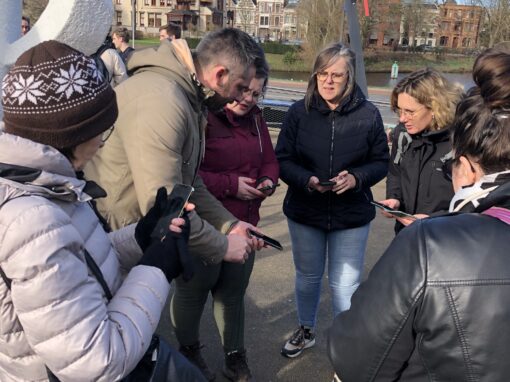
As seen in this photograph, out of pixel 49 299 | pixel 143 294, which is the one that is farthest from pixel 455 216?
pixel 49 299

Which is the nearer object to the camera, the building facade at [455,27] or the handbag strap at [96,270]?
the handbag strap at [96,270]

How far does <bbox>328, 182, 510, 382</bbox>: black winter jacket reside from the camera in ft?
3.82

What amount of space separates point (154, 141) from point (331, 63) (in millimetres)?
1391

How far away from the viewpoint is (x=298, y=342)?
3264 mm

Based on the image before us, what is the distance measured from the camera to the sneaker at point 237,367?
2900 millimetres

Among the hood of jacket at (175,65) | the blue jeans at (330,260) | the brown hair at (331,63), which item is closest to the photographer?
the hood of jacket at (175,65)

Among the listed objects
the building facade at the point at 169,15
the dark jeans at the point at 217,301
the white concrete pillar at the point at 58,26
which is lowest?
the dark jeans at the point at 217,301

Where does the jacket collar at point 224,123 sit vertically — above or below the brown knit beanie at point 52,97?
below

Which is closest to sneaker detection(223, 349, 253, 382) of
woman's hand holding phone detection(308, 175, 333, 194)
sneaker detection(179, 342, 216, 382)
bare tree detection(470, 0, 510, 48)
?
sneaker detection(179, 342, 216, 382)

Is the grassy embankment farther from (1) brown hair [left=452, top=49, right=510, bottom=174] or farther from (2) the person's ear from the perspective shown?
(1) brown hair [left=452, top=49, right=510, bottom=174]

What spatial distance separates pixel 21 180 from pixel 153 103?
0.85 m

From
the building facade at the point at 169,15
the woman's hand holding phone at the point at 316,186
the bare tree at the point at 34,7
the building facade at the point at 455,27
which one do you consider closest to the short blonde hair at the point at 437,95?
the woman's hand holding phone at the point at 316,186

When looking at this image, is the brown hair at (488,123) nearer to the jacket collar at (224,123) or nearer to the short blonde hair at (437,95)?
the short blonde hair at (437,95)

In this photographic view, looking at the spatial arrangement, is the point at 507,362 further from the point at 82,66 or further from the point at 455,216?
the point at 82,66
